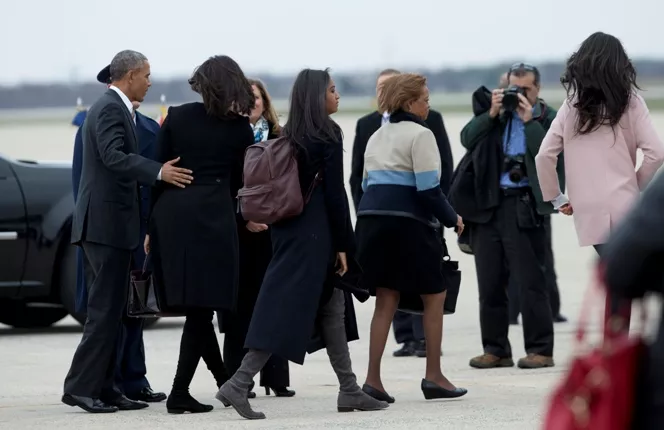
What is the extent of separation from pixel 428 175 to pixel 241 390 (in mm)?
1392

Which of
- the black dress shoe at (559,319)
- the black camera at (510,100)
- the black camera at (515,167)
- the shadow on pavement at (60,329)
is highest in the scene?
the black camera at (510,100)

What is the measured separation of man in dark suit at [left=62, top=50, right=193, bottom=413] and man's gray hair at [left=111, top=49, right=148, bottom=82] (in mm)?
113

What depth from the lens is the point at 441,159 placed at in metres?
9.48

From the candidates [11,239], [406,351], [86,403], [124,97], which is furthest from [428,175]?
[11,239]

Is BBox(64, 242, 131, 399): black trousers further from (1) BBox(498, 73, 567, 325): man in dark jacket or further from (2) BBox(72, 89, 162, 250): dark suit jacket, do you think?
(1) BBox(498, 73, 567, 325): man in dark jacket

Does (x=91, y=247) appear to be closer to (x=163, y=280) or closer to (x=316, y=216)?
(x=163, y=280)

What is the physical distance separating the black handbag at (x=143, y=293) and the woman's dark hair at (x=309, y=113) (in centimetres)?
94

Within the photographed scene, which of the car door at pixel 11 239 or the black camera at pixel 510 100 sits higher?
the black camera at pixel 510 100

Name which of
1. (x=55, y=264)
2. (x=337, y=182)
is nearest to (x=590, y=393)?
(x=337, y=182)

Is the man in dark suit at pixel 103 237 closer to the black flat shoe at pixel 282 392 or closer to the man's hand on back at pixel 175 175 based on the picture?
the man's hand on back at pixel 175 175

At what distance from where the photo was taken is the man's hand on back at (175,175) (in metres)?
6.84

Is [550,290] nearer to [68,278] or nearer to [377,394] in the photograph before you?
[68,278]

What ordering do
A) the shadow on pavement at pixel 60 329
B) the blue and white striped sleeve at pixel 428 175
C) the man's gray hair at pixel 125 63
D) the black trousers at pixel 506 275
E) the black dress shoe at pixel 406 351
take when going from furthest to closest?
the shadow on pavement at pixel 60 329 < the black dress shoe at pixel 406 351 < the black trousers at pixel 506 275 < the man's gray hair at pixel 125 63 < the blue and white striped sleeve at pixel 428 175

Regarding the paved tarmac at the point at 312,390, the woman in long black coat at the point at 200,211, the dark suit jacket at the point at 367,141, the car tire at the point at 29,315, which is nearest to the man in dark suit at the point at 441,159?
the dark suit jacket at the point at 367,141
